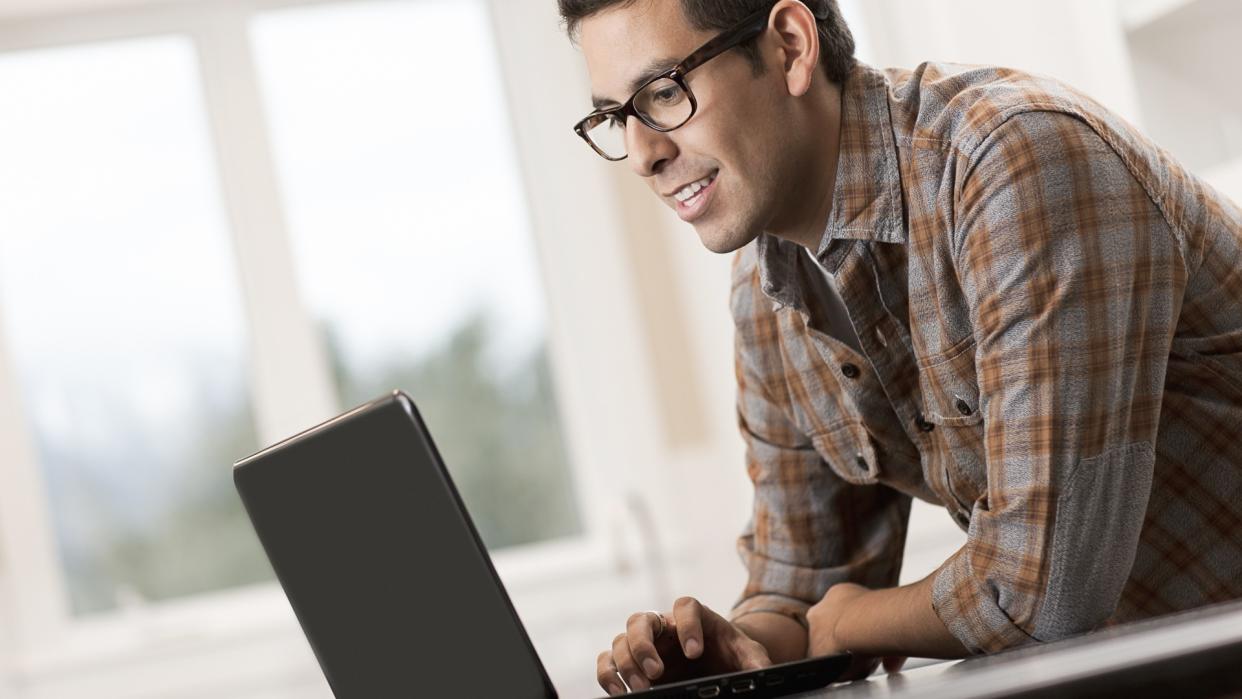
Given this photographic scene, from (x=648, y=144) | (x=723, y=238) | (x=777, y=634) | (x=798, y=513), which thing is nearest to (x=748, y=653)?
(x=777, y=634)

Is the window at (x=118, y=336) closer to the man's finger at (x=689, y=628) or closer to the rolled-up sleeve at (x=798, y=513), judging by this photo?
the rolled-up sleeve at (x=798, y=513)

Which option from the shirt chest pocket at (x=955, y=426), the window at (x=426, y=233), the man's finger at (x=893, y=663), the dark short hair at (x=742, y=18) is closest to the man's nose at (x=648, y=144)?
the dark short hair at (x=742, y=18)

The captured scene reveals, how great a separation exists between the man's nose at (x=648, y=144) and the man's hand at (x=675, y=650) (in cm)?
44

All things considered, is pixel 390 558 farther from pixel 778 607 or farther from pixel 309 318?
pixel 309 318

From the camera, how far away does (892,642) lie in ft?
3.80

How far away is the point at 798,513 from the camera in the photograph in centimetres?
146

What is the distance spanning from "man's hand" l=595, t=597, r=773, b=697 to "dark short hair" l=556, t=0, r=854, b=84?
1.78ft

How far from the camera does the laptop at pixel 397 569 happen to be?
0.87 metres

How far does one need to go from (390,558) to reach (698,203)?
1.79 ft

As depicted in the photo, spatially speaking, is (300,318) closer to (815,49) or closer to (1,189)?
(1,189)

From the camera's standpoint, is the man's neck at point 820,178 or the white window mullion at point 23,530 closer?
the man's neck at point 820,178

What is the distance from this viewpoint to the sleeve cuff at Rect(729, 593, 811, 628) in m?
1.43

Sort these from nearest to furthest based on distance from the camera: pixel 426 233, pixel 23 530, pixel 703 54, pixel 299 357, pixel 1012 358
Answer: pixel 1012 358, pixel 703 54, pixel 23 530, pixel 299 357, pixel 426 233

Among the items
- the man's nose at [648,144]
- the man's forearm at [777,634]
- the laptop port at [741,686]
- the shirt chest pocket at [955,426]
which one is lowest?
the man's forearm at [777,634]
